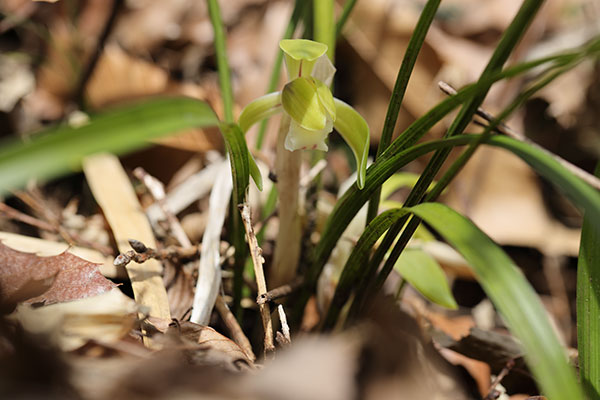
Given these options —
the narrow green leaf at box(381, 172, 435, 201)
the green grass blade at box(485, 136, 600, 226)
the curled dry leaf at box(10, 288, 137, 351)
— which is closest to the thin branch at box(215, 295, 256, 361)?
the curled dry leaf at box(10, 288, 137, 351)

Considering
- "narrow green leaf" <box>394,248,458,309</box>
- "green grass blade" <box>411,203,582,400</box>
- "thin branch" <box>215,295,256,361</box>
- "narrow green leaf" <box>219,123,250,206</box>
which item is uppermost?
"narrow green leaf" <box>219,123,250,206</box>

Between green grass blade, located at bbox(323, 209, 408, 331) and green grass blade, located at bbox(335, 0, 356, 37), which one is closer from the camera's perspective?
green grass blade, located at bbox(323, 209, 408, 331)

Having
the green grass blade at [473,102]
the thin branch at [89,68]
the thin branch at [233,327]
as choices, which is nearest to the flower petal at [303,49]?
the green grass blade at [473,102]

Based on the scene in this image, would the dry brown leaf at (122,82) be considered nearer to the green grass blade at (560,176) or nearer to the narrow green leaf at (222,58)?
the narrow green leaf at (222,58)

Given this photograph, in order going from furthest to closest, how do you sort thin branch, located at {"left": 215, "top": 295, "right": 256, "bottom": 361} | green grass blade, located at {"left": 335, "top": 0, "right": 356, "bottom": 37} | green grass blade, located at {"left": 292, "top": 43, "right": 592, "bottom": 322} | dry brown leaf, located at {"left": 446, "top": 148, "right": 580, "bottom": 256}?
dry brown leaf, located at {"left": 446, "top": 148, "right": 580, "bottom": 256}
green grass blade, located at {"left": 335, "top": 0, "right": 356, "bottom": 37}
thin branch, located at {"left": 215, "top": 295, "right": 256, "bottom": 361}
green grass blade, located at {"left": 292, "top": 43, "right": 592, "bottom": 322}

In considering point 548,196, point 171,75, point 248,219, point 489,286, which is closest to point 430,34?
point 548,196

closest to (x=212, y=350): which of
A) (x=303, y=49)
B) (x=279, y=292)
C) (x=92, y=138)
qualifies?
(x=279, y=292)

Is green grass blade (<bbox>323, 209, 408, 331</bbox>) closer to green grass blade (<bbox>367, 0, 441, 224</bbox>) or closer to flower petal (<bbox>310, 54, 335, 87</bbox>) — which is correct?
green grass blade (<bbox>367, 0, 441, 224</bbox>)
